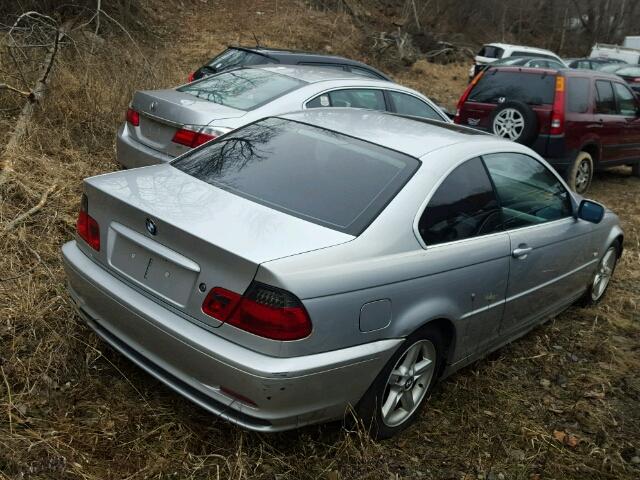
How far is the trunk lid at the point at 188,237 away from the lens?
2.73 m

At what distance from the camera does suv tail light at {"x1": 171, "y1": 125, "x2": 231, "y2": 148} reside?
5363 mm

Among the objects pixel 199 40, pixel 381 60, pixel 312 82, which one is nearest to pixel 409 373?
pixel 312 82

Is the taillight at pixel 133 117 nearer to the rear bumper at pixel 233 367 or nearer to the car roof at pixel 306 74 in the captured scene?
the car roof at pixel 306 74

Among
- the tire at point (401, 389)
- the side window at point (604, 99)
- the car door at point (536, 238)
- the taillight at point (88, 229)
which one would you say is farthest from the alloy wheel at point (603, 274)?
the side window at point (604, 99)

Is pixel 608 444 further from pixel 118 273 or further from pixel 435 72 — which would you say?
pixel 435 72

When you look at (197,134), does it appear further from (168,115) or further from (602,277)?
(602,277)

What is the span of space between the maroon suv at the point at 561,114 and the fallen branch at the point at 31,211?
228 inches

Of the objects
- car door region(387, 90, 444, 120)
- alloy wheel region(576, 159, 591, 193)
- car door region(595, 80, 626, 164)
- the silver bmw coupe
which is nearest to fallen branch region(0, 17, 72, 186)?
the silver bmw coupe

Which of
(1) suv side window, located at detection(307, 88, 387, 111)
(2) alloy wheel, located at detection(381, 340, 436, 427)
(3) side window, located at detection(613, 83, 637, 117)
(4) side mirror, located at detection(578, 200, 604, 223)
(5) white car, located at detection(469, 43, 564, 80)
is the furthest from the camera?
(5) white car, located at detection(469, 43, 564, 80)

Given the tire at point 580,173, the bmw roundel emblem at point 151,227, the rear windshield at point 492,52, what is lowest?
the rear windshield at point 492,52

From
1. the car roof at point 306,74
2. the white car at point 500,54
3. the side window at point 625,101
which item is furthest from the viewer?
the white car at point 500,54

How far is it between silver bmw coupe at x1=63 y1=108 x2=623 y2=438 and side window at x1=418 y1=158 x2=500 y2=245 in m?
0.01

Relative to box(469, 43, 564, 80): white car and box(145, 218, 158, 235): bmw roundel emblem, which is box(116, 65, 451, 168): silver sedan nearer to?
box(145, 218, 158, 235): bmw roundel emblem

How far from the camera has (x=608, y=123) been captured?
9.48 m
